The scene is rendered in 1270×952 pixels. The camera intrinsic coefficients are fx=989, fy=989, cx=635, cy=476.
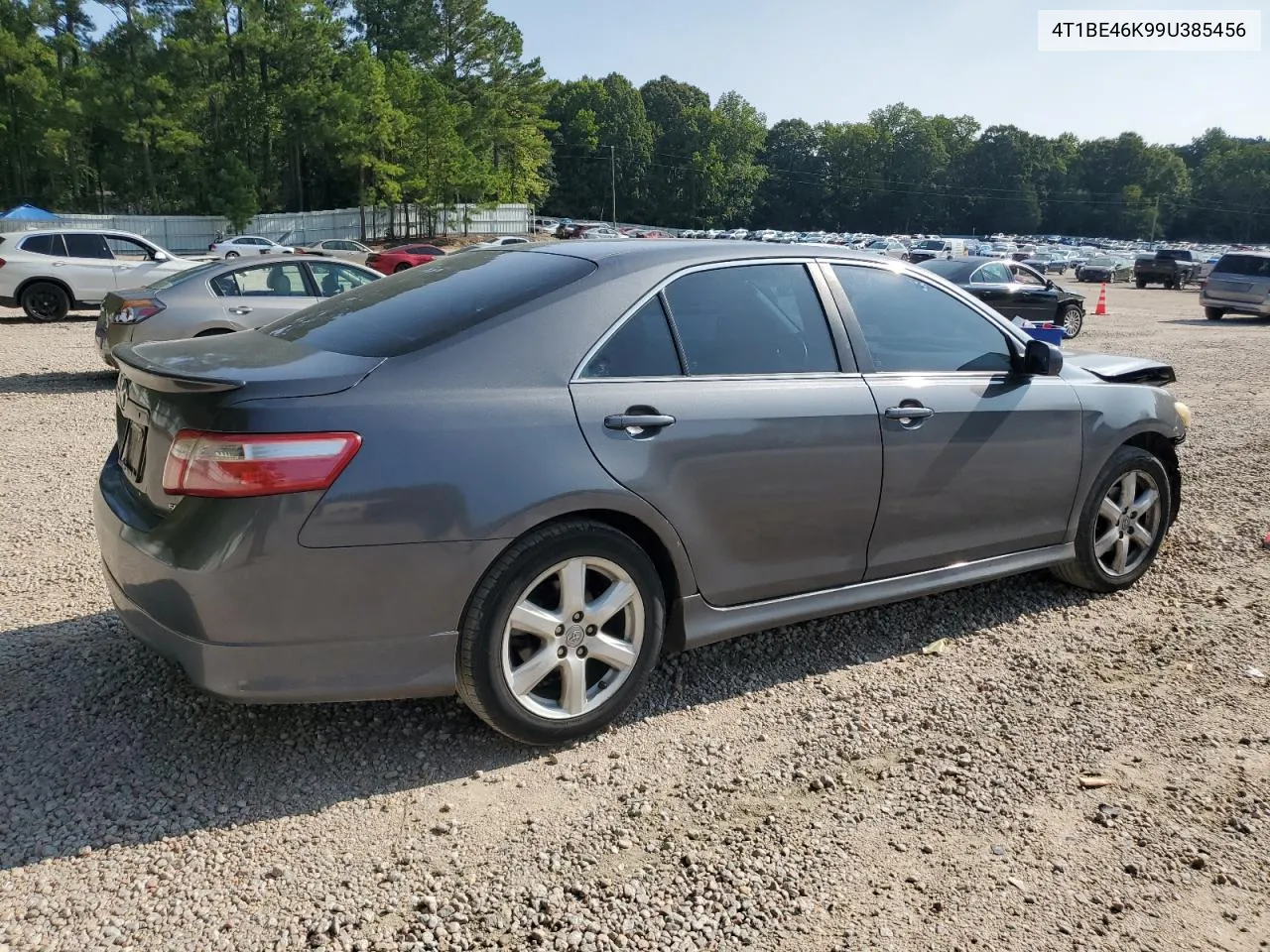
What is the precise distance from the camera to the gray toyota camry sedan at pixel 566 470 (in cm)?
280

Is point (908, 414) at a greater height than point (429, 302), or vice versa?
point (429, 302)

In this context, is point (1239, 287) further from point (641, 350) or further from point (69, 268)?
point (641, 350)

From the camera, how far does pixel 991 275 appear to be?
19.3 metres

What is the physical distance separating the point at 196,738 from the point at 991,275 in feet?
61.6

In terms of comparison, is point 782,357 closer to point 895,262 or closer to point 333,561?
point 895,262

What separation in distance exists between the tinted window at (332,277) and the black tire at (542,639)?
8.37m

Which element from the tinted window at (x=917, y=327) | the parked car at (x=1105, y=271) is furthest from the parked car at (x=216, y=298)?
the parked car at (x=1105, y=271)

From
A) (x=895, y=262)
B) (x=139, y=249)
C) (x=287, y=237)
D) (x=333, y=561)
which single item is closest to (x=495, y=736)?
(x=333, y=561)

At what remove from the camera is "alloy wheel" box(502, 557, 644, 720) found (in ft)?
10.2

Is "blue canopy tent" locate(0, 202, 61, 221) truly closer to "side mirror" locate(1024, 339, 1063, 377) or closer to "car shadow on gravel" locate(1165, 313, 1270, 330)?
"car shadow on gravel" locate(1165, 313, 1270, 330)

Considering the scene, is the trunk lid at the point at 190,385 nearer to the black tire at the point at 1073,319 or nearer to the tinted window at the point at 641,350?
the tinted window at the point at 641,350

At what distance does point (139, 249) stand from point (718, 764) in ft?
55.6

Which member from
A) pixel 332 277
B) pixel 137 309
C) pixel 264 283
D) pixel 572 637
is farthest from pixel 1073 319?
pixel 572 637

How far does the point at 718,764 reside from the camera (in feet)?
10.7
